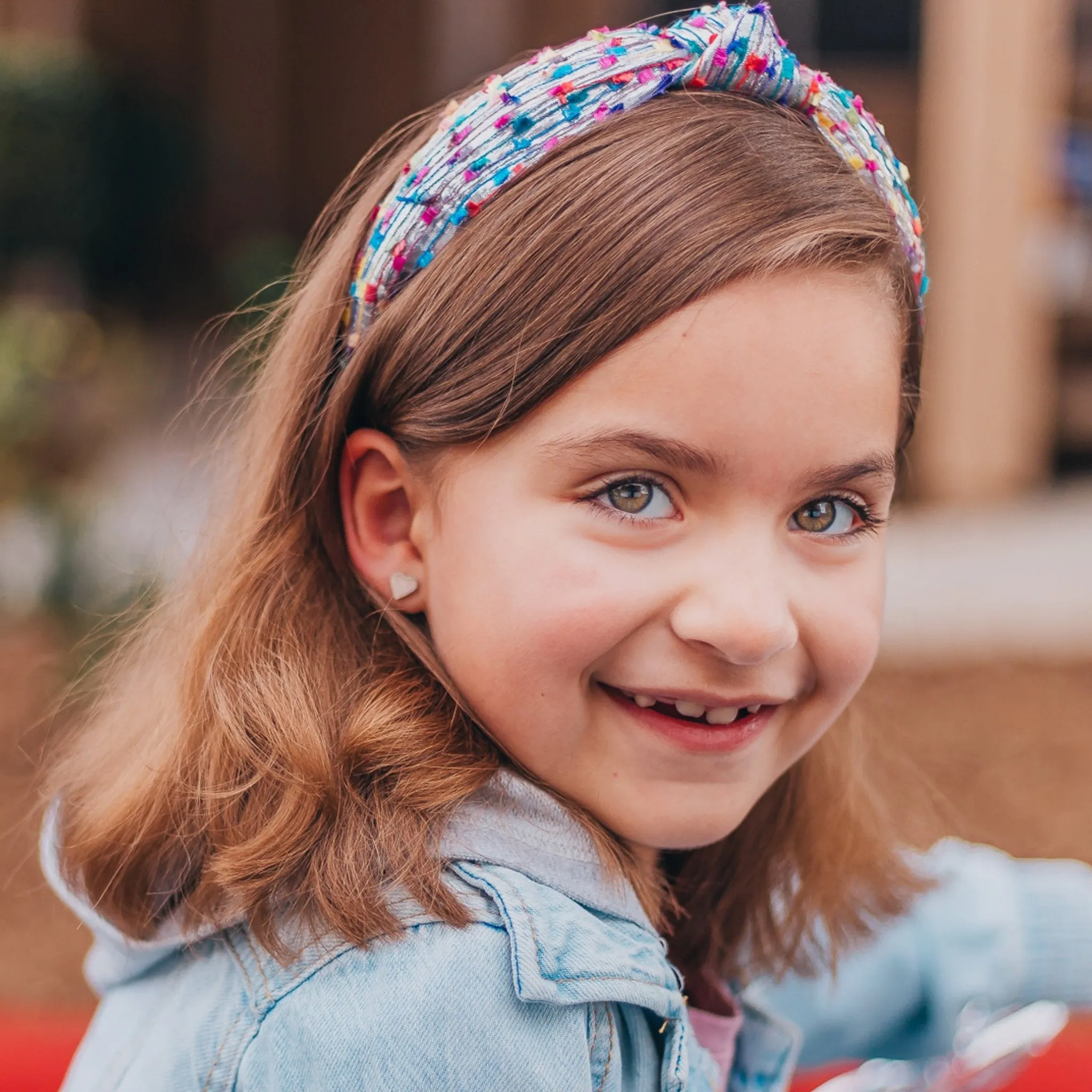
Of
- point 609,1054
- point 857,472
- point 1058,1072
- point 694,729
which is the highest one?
point 857,472

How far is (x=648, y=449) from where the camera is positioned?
121 cm

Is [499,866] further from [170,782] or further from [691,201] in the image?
[691,201]

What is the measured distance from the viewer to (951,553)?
582cm

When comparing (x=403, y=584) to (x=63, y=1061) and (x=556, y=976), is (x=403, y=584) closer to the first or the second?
(x=556, y=976)

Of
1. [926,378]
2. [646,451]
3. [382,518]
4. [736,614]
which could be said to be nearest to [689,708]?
[736,614]

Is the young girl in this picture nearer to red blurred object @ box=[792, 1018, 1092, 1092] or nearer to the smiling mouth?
the smiling mouth

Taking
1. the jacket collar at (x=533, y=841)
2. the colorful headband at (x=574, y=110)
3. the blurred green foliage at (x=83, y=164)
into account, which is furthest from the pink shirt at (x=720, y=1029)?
the blurred green foliage at (x=83, y=164)

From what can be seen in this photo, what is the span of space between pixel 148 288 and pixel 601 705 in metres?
11.1

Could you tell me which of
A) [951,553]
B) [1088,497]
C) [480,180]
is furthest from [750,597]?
[1088,497]

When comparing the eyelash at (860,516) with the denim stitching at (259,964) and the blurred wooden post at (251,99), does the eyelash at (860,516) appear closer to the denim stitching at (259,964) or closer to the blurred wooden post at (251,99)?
the denim stitching at (259,964)

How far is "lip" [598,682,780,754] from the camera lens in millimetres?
1285

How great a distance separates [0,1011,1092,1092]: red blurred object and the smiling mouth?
3.38ft

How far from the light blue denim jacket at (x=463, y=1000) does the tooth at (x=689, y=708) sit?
0.15m

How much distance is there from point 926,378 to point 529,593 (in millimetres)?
5346
